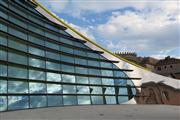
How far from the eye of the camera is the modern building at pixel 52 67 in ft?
74.7

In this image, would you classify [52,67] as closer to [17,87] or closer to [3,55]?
[17,87]

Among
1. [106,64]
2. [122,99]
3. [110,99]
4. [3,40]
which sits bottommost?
[122,99]

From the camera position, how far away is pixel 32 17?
95.8ft

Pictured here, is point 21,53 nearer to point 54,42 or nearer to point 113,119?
point 54,42

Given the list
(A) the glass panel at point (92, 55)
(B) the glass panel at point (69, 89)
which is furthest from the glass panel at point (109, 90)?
(B) the glass panel at point (69, 89)

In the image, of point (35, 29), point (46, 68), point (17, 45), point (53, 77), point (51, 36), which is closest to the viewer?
point (17, 45)

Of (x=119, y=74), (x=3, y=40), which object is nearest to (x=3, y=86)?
(x=3, y=40)

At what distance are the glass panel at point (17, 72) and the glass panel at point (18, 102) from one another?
6.34 ft

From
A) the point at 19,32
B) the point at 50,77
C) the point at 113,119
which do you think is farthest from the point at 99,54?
the point at 113,119

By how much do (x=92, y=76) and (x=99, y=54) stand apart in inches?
160

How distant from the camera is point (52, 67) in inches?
1102

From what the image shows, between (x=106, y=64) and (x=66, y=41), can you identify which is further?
(x=106, y=64)

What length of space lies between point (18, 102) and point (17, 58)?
4.06m

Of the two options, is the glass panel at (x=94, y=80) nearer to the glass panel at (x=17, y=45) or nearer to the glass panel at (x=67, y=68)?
the glass panel at (x=67, y=68)
